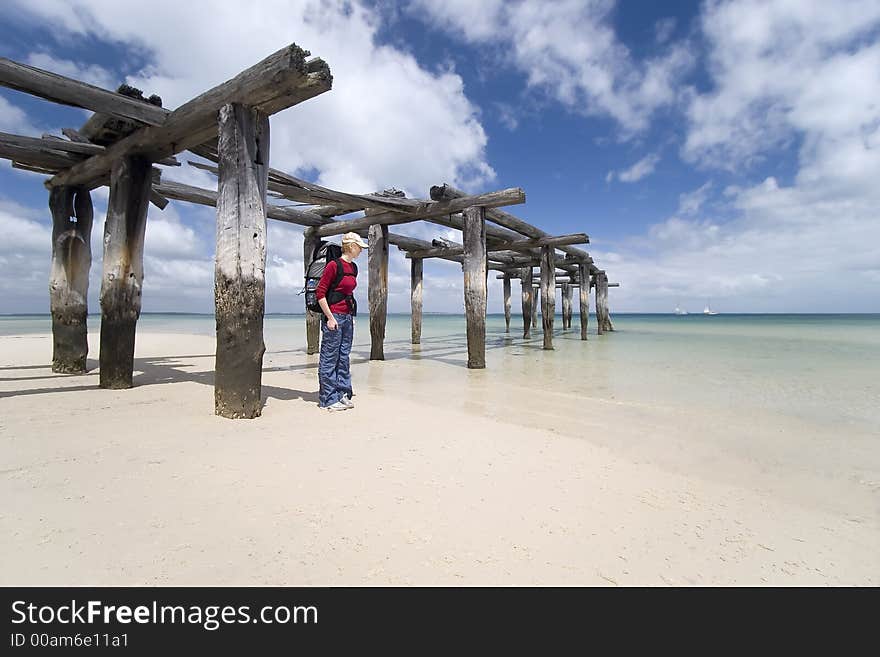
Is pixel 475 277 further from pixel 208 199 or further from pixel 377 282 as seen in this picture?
pixel 208 199

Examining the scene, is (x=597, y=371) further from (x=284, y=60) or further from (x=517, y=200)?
(x=284, y=60)

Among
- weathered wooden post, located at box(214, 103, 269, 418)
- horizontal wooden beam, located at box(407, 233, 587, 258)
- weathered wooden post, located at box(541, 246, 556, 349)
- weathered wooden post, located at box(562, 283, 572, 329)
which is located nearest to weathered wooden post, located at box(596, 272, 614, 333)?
weathered wooden post, located at box(562, 283, 572, 329)

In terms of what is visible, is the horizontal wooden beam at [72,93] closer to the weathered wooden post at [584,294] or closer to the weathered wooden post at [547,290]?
the weathered wooden post at [547,290]

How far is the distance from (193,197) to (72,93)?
4.15 m

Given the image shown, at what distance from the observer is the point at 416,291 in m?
15.6

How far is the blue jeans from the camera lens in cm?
433

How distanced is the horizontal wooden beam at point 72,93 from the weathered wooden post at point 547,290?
1165 centimetres

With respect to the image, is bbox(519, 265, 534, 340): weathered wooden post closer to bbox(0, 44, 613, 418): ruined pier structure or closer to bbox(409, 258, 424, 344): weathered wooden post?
bbox(409, 258, 424, 344): weathered wooden post

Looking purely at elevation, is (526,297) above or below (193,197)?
below

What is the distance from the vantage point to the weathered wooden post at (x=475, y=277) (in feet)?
27.7

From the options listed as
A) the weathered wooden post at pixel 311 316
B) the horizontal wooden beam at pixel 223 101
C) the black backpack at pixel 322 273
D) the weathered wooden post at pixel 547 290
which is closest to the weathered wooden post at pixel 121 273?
the horizontal wooden beam at pixel 223 101

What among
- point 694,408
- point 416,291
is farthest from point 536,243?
point 694,408
